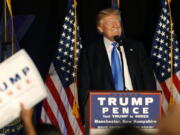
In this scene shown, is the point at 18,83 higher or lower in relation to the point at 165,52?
higher

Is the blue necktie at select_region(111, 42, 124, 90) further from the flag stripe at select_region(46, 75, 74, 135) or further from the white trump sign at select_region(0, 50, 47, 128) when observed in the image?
the white trump sign at select_region(0, 50, 47, 128)

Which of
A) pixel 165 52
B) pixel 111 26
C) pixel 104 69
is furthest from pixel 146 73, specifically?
pixel 165 52

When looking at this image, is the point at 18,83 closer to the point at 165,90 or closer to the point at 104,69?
the point at 104,69

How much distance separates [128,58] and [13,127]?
1.80 m

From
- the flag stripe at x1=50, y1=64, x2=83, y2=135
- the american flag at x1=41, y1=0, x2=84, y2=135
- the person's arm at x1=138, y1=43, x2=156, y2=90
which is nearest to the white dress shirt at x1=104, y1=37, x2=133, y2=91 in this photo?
the person's arm at x1=138, y1=43, x2=156, y2=90

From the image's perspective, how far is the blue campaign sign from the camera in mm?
3963

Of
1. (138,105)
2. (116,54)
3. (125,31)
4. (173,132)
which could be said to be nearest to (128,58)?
(116,54)

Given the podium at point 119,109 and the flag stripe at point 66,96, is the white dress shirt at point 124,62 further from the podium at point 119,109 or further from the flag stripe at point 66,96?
the flag stripe at point 66,96

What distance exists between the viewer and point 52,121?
625 centimetres

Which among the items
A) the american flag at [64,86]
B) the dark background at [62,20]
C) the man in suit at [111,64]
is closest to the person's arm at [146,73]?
the man in suit at [111,64]

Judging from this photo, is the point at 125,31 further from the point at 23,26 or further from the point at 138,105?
the point at 138,105

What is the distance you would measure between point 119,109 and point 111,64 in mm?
819

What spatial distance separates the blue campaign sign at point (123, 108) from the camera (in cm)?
396

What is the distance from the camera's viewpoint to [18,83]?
250cm
